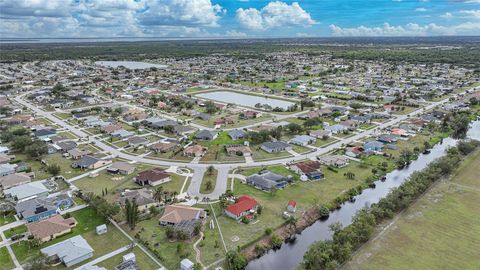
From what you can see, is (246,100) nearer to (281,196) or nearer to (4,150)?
(4,150)

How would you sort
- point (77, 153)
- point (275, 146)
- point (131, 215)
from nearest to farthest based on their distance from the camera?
point (131, 215)
point (77, 153)
point (275, 146)

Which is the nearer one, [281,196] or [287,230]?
[287,230]

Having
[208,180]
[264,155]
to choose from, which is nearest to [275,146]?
[264,155]

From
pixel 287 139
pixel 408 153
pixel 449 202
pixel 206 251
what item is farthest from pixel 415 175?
pixel 206 251

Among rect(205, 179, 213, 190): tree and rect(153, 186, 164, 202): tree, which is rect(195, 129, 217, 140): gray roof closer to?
rect(205, 179, 213, 190): tree

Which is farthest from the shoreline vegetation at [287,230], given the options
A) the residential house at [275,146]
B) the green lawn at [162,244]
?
the residential house at [275,146]

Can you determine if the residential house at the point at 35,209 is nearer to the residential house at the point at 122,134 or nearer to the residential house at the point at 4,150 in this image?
the residential house at the point at 4,150
